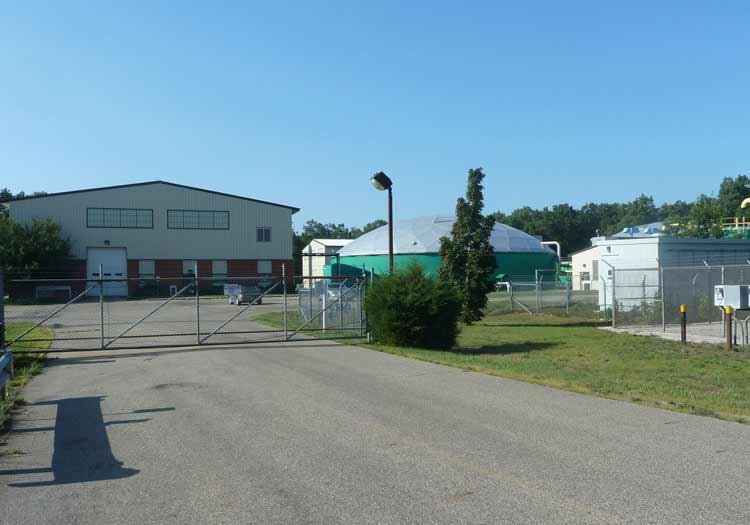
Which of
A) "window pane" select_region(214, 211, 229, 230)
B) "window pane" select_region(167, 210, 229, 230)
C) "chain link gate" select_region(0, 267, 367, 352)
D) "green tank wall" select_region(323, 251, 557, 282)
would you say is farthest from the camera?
"window pane" select_region(214, 211, 229, 230)

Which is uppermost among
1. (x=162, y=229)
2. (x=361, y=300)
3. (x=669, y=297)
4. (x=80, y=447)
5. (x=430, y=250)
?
(x=162, y=229)

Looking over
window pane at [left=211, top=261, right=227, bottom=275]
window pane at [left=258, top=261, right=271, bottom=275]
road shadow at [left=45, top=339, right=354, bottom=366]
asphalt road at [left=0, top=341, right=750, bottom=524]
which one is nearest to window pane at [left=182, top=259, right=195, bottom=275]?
window pane at [left=211, top=261, right=227, bottom=275]

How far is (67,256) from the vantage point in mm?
56500

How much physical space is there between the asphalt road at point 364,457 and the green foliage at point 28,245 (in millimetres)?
46404

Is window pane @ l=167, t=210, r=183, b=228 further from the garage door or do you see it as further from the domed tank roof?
the domed tank roof

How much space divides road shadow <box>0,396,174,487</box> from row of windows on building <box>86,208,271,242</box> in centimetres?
5167

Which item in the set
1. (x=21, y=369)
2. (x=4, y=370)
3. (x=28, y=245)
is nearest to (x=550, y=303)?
(x=21, y=369)

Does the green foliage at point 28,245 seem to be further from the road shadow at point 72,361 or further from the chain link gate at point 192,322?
the road shadow at point 72,361

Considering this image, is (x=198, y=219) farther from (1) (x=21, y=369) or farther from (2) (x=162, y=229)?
(1) (x=21, y=369)

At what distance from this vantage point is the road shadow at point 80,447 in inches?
260

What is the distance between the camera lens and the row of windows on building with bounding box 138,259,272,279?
59606 millimetres

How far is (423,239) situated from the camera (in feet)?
205

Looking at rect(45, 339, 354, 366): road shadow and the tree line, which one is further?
the tree line

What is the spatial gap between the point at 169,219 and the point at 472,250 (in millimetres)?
39556
